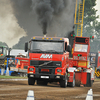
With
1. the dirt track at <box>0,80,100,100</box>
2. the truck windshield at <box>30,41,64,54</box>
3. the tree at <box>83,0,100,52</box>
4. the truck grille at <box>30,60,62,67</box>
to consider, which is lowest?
the dirt track at <box>0,80,100,100</box>

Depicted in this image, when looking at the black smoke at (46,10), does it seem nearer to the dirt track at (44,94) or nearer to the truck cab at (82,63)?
the truck cab at (82,63)

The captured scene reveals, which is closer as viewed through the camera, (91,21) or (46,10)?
(46,10)

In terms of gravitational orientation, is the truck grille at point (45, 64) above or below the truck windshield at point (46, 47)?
below

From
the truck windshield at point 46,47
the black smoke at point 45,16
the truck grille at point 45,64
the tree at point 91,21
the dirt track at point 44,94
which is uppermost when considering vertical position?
the tree at point 91,21

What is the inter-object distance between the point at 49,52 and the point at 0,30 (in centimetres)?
2402

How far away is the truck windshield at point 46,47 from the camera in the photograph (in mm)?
16328

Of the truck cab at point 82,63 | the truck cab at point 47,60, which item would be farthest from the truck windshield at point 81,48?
the truck cab at point 47,60

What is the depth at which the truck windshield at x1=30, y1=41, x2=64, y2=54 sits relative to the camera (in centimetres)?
1633

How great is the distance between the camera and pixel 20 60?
92.1 ft

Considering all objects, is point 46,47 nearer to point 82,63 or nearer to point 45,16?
point 82,63

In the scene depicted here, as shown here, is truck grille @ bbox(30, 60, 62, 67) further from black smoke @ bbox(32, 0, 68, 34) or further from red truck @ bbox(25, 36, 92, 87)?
black smoke @ bbox(32, 0, 68, 34)

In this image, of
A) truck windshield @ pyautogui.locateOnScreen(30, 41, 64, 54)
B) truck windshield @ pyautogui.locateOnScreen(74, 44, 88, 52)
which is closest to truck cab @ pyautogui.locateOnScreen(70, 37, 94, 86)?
truck windshield @ pyautogui.locateOnScreen(74, 44, 88, 52)

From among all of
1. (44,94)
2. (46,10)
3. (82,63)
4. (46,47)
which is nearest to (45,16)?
(46,10)

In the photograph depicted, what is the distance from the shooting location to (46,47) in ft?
53.8
